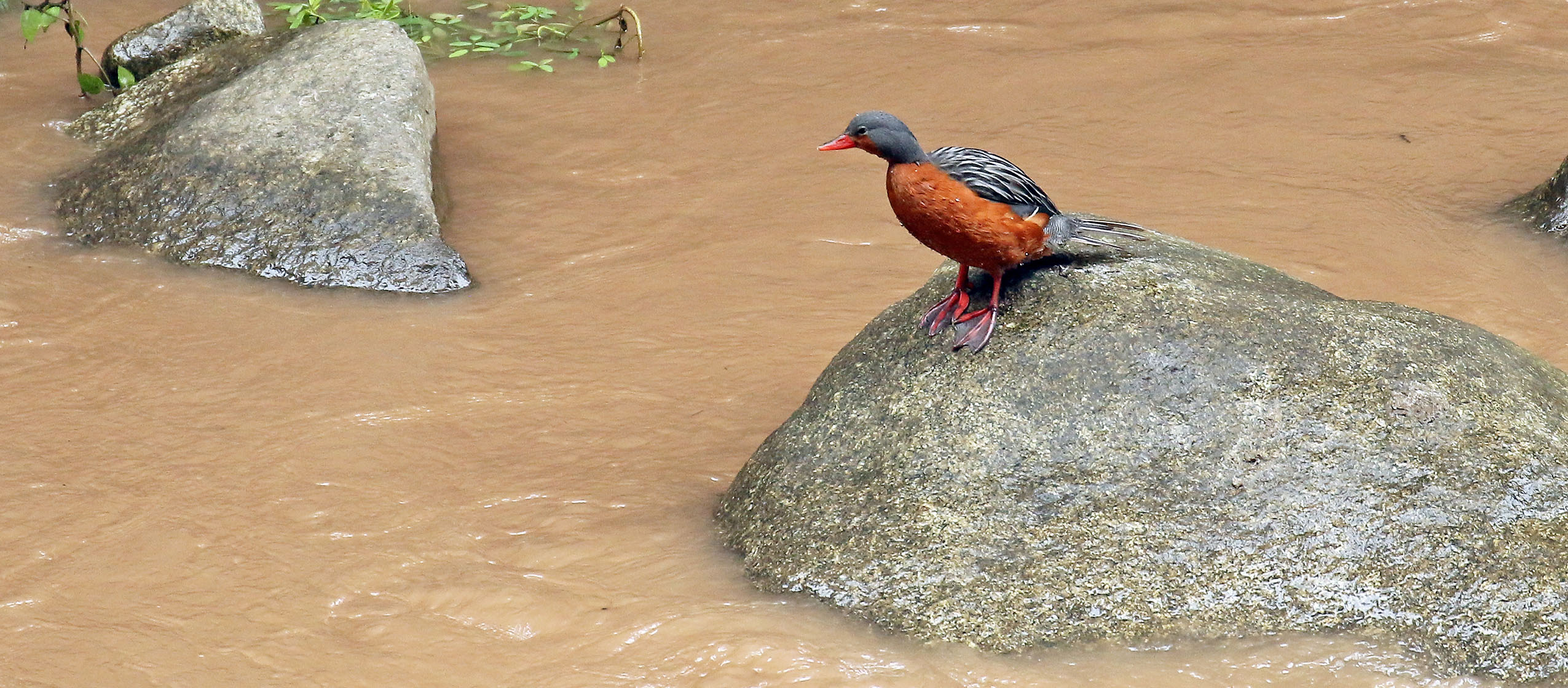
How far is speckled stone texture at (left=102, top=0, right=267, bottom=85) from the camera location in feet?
24.6

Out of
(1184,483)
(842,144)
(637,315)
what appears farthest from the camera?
(637,315)

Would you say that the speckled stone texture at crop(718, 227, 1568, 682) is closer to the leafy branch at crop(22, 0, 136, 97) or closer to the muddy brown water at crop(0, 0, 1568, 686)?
the muddy brown water at crop(0, 0, 1568, 686)

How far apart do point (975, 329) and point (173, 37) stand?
18.7 feet

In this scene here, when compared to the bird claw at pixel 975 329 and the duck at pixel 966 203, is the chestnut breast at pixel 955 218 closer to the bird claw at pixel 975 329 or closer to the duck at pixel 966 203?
the duck at pixel 966 203

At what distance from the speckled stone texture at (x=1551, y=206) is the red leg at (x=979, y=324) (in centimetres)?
386

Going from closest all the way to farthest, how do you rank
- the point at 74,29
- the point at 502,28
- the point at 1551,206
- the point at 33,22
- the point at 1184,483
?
the point at 1184,483, the point at 1551,206, the point at 33,22, the point at 74,29, the point at 502,28

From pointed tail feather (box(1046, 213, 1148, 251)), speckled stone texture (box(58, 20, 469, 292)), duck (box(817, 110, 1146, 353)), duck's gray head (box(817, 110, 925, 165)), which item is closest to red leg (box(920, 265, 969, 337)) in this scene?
duck (box(817, 110, 1146, 353))

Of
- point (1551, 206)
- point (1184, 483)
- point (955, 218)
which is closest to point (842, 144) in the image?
point (955, 218)

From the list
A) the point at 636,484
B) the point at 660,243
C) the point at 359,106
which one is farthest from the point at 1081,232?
the point at 359,106

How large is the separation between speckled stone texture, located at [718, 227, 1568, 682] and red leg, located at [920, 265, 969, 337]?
0.15ft

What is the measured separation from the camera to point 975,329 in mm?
3865

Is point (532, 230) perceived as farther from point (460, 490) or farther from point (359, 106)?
point (460, 490)

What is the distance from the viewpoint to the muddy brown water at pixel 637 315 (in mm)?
3715

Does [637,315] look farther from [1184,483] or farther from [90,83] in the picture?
[90,83]
